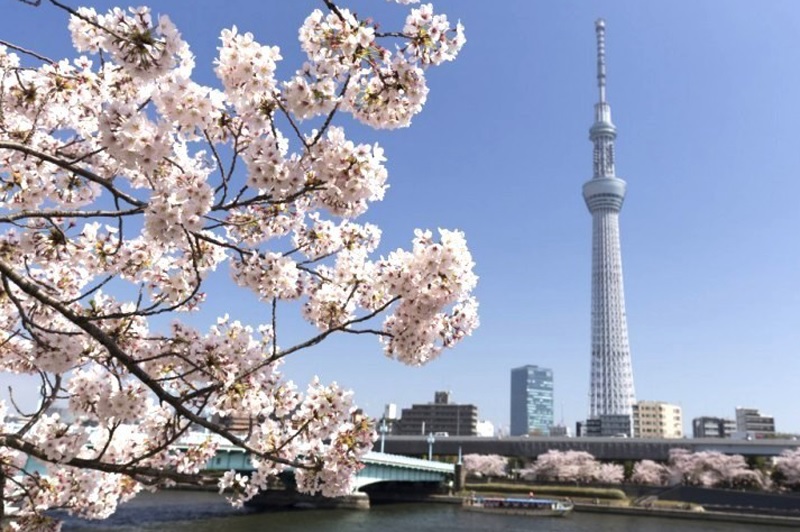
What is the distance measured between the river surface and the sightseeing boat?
157 centimetres

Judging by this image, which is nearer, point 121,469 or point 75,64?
point 121,469

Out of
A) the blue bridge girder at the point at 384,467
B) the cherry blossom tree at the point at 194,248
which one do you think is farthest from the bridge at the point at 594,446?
the cherry blossom tree at the point at 194,248

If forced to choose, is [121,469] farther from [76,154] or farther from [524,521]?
[524,521]

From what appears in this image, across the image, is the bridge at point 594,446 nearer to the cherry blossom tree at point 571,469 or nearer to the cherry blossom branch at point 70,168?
the cherry blossom tree at point 571,469

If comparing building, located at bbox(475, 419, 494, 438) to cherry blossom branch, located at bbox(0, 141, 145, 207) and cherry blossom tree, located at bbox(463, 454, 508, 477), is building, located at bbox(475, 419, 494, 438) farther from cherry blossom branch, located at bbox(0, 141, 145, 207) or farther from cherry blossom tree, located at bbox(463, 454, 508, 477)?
cherry blossom branch, located at bbox(0, 141, 145, 207)

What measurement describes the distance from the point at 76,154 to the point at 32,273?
1.10 metres

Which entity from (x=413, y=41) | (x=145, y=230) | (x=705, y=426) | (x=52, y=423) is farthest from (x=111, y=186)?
(x=705, y=426)

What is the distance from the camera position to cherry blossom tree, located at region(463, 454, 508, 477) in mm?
82688

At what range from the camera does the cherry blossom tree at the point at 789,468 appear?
212 ft

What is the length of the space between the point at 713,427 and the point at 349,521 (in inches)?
5773

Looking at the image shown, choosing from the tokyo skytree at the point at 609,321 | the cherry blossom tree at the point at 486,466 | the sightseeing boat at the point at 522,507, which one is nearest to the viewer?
the sightseeing boat at the point at 522,507

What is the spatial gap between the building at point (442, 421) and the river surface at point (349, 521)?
326ft

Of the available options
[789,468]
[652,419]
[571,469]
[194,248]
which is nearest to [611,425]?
[652,419]

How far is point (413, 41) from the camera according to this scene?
380cm
